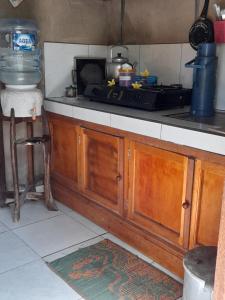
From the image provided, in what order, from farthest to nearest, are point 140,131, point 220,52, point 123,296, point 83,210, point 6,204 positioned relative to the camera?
point 6,204, point 83,210, point 220,52, point 140,131, point 123,296

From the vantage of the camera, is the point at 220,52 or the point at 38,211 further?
the point at 38,211

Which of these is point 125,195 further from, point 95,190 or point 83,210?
point 83,210

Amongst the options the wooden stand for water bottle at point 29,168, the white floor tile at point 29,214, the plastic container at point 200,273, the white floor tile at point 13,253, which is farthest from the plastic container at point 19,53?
the plastic container at point 200,273

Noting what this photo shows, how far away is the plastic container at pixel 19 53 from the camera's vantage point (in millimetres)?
2197

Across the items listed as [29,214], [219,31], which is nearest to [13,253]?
[29,214]

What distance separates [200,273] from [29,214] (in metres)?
1.44

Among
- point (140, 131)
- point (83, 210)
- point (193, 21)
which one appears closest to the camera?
point (140, 131)

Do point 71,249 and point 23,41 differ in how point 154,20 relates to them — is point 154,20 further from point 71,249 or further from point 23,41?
point 71,249

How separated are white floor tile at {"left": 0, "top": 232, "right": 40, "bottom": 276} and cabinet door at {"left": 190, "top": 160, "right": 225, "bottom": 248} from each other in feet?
3.01

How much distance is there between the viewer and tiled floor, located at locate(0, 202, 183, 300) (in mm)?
1616

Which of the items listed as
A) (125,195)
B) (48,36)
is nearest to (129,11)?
(48,36)

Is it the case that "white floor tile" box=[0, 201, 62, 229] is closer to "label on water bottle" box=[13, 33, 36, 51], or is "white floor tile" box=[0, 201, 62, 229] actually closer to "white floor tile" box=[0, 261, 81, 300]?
"white floor tile" box=[0, 261, 81, 300]

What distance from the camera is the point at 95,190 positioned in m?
2.21

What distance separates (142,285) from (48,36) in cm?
181
